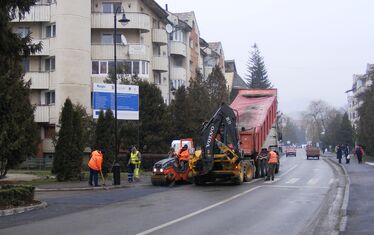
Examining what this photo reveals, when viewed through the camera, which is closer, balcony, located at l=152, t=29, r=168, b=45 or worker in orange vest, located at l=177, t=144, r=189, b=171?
worker in orange vest, located at l=177, t=144, r=189, b=171

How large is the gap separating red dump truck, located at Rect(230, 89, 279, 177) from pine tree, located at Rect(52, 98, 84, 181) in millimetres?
8599

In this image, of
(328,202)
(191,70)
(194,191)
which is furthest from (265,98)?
(191,70)

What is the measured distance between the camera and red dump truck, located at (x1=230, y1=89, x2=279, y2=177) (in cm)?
3000

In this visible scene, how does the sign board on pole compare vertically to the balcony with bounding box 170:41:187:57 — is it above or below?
below

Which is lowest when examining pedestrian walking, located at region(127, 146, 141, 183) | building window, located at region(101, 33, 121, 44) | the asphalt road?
the asphalt road

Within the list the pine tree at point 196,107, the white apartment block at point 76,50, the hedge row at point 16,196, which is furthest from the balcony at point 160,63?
the hedge row at point 16,196

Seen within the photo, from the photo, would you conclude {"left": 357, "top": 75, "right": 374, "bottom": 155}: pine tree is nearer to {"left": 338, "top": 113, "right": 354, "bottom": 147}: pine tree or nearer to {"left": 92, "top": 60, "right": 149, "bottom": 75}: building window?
{"left": 92, "top": 60, "right": 149, "bottom": 75}: building window

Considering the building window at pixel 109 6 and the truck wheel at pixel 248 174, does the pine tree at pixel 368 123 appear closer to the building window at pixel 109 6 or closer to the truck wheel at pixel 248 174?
the building window at pixel 109 6

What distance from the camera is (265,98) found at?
34.9 meters

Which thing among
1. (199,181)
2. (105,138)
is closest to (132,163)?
(105,138)

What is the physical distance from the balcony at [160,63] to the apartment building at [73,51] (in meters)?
2.25

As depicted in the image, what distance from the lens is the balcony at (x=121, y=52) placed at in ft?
168

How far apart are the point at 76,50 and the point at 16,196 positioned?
33.6 meters

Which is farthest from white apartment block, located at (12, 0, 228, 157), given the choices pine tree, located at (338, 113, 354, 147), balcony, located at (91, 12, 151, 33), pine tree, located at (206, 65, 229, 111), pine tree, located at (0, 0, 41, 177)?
pine tree, located at (338, 113, 354, 147)
